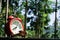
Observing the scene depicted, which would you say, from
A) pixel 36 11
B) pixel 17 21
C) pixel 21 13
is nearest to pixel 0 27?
pixel 21 13

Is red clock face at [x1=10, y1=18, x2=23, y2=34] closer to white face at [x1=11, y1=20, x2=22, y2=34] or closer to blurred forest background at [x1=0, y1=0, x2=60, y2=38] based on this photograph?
white face at [x1=11, y1=20, x2=22, y2=34]

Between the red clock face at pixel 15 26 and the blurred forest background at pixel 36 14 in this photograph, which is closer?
the red clock face at pixel 15 26

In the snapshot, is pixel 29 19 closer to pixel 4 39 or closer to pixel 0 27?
pixel 0 27

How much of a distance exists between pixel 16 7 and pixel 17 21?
2.12 metres

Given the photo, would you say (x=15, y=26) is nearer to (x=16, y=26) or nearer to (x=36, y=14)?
(x=16, y=26)

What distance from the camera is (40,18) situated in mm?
3621

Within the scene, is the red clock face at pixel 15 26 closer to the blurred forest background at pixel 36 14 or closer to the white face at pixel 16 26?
the white face at pixel 16 26

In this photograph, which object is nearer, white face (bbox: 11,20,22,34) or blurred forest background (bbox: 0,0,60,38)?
white face (bbox: 11,20,22,34)

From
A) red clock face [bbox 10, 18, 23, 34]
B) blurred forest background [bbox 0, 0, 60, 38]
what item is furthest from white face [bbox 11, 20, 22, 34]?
blurred forest background [bbox 0, 0, 60, 38]

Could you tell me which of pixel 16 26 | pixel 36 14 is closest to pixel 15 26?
pixel 16 26

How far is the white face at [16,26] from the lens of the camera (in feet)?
5.39

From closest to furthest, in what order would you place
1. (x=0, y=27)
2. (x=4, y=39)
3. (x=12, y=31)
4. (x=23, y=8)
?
(x=4, y=39) → (x=12, y=31) → (x=0, y=27) → (x=23, y=8)

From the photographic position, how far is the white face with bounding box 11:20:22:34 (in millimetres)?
1642

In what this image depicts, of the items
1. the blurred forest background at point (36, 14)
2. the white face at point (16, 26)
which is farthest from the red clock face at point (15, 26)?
the blurred forest background at point (36, 14)
